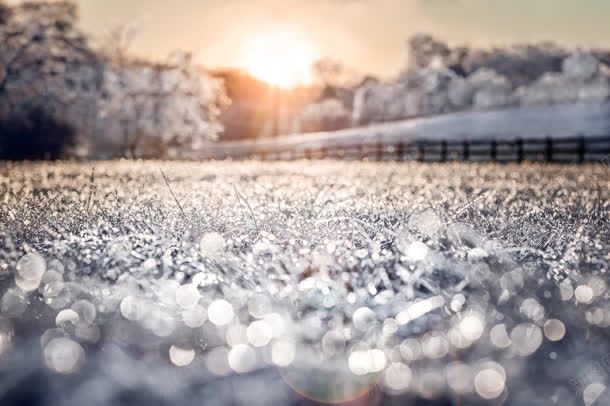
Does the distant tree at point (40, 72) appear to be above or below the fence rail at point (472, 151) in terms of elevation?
above

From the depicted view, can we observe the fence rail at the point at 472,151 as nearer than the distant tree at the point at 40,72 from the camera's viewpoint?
Yes

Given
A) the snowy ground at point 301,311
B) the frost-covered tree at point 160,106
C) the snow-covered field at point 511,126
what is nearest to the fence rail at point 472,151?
the snow-covered field at point 511,126

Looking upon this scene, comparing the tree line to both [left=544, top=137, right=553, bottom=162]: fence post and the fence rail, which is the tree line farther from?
[left=544, top=137, right=553, bottom=162]: fence post

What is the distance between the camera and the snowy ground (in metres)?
2.42

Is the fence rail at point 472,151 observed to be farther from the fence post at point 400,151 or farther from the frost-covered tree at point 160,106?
the frost-covered tree at point 160,106

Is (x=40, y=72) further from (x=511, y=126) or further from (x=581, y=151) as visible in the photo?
(x=511, y=126)

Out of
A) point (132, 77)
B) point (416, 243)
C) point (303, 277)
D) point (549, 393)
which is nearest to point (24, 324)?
point (303, 277)

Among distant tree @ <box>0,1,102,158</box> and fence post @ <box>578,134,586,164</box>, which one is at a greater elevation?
distant tree @ <box>0,1,102,158</box>

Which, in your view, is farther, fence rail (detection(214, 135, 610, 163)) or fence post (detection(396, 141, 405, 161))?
fence post (detection(396, 141, 405, 161))

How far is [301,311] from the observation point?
11.6 ft

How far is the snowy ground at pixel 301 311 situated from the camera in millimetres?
2420

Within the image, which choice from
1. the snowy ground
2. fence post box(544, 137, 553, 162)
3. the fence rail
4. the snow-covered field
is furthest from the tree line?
the snowy ground

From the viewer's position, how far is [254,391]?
2.35m

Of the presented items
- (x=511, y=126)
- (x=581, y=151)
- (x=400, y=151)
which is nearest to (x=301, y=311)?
(x=581, y=151)
